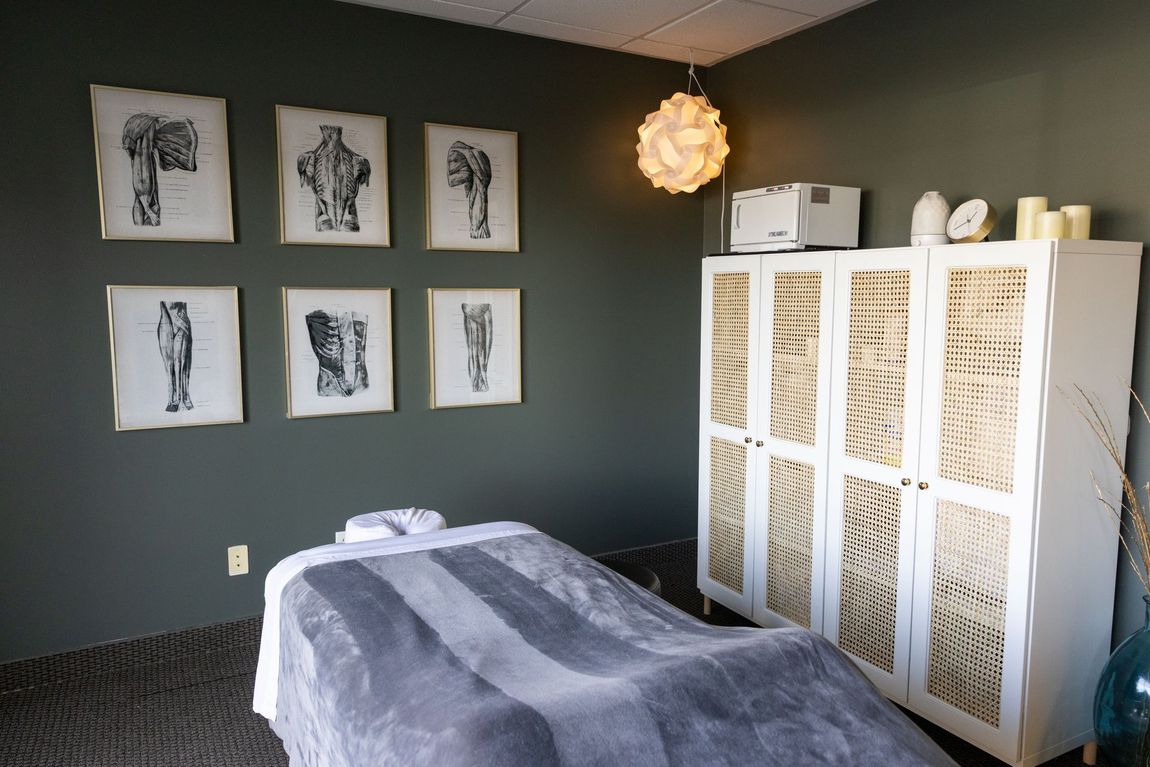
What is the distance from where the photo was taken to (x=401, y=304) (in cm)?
323

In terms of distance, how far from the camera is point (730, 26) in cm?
325

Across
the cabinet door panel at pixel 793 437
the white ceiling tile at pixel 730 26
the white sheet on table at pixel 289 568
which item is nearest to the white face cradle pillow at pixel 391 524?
the white sheet on table at pixel 289 568

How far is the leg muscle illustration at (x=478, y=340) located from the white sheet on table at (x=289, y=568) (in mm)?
1089

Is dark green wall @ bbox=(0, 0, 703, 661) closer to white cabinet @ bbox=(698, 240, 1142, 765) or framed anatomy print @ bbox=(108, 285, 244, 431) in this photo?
framed anatomy print @ bbox=(108, 285, 244, 431)

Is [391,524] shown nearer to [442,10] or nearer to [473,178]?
[473,178]

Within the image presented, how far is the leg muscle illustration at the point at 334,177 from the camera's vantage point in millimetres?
3012

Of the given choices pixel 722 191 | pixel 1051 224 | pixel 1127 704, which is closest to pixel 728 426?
pixel 722 191

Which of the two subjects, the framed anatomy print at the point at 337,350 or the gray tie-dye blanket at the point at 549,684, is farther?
the framed anatomy print at the point at 337,350

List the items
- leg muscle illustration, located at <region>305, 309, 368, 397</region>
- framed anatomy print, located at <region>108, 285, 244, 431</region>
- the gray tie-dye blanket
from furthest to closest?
leg muscle illustration, located at <region>305, 309, 368, 397</region> < framed anatomy print, located at <region>108, 285, 244, 431</region> < the gray tie-dye blanket

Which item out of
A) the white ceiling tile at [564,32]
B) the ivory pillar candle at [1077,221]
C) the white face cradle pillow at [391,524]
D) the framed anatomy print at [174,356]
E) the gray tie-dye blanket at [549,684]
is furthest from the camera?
the white ceiling tile at [564,32]

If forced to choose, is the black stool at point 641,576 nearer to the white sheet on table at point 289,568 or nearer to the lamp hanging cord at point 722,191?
the white sheet on table at point 289,568

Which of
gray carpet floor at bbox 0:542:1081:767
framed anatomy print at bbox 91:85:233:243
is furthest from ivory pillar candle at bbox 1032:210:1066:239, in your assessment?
framed anatomy print at bbox 91:85:233:243

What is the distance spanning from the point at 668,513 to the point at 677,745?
8.33 ft

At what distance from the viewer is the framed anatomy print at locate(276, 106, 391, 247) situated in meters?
2.97
